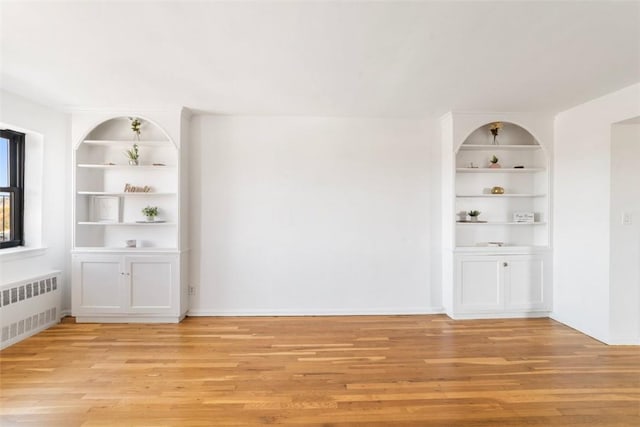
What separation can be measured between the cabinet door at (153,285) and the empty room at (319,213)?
0.02 m

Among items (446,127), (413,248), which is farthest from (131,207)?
(446,127)

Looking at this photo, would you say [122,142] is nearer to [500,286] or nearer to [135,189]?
[135,189]

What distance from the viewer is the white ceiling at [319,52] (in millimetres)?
1954

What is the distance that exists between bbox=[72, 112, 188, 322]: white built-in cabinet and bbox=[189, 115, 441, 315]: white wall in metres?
0.29

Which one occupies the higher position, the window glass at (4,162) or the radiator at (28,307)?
the window glass at (4,162)

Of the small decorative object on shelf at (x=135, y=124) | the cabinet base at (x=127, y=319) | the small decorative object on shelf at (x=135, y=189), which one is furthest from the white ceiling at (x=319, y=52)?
the cabinet base at (x=127, y=319)

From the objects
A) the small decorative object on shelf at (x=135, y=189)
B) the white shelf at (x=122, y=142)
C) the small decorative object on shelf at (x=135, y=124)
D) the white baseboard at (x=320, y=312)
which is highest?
the small decorative object on shelf at (x=135, y=124)

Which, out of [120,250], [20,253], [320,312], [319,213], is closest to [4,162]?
[20,253]

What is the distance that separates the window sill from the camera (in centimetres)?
326

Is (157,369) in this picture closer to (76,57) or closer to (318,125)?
(76,57)

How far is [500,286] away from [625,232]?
1.27 meters

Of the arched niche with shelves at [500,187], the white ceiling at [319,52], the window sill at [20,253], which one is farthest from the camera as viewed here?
A: the arched niche with shelves at [500,187]

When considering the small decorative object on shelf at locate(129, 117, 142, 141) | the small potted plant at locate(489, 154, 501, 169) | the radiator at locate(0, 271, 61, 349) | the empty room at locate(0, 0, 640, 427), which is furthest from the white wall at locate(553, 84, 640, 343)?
the radiator at locate(0, 271, 61, 349)

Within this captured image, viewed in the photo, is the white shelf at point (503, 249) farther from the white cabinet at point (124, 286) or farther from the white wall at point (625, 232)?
the white cabinet at point (124, 286)
